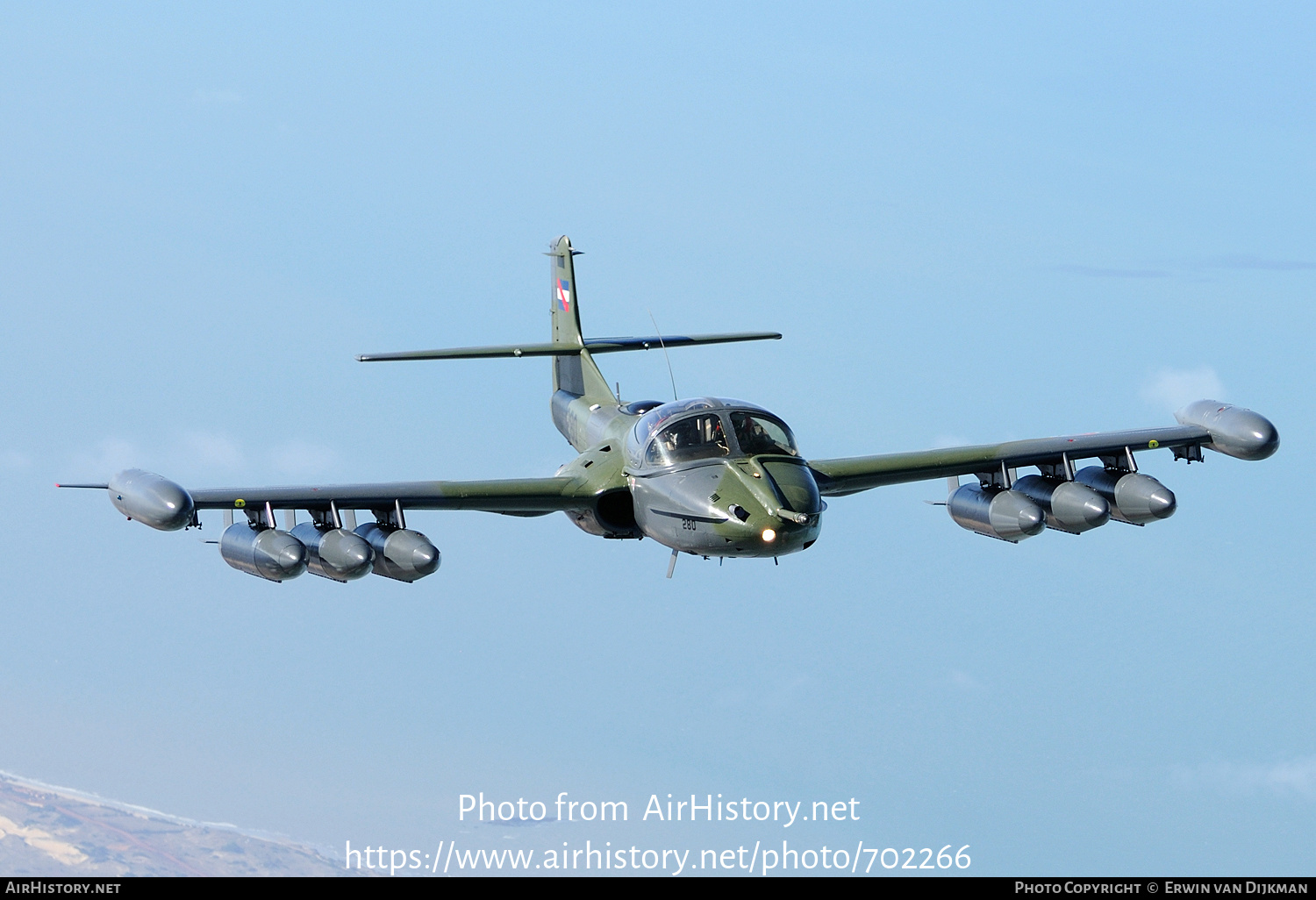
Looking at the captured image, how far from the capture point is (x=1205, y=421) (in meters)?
33.2

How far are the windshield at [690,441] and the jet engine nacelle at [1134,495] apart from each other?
8.15 m

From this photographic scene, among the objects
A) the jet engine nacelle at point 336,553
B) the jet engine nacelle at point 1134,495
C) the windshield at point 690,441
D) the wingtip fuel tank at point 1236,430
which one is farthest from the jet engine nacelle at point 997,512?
the jet engine nacelle at point 336,553

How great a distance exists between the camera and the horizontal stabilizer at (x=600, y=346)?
3403cm

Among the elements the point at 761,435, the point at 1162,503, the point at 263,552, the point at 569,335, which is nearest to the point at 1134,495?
the point at 1162,503

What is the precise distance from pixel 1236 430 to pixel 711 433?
11.1 meters

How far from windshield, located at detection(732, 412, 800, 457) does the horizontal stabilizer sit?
627cm

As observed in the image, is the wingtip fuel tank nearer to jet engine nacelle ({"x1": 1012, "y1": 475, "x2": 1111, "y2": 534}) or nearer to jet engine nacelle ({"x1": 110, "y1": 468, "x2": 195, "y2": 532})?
jet engine nacelle ({"x1": 1012, "y1": 475, "x2": 1111, "y2": 534})

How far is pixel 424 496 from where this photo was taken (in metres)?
29.3

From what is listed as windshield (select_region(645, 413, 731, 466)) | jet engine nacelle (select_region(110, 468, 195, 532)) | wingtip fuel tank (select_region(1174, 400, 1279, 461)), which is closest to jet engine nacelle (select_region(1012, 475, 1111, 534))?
wingtip fuel tank (select_region(1174, 400, 1279, 461))

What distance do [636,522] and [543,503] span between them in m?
1.64

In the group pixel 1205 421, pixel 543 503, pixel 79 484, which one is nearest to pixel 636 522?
pixel 543 503

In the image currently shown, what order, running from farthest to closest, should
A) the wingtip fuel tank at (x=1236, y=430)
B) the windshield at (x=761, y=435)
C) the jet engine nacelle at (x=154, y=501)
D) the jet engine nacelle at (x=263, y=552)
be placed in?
1. the wingtip fuel tank at (x=1236, y=430)
2. the windshield at (x=761, y=435)
3. the jet engine nacelle at (x=263, y=552)
4. the jet engine nacelle at (x=154, y=501)

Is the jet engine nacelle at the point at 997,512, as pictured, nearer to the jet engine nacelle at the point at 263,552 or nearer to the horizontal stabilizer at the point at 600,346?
the horizontal stabilizer at the point at 600,346

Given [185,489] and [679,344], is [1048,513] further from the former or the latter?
[185,489]
